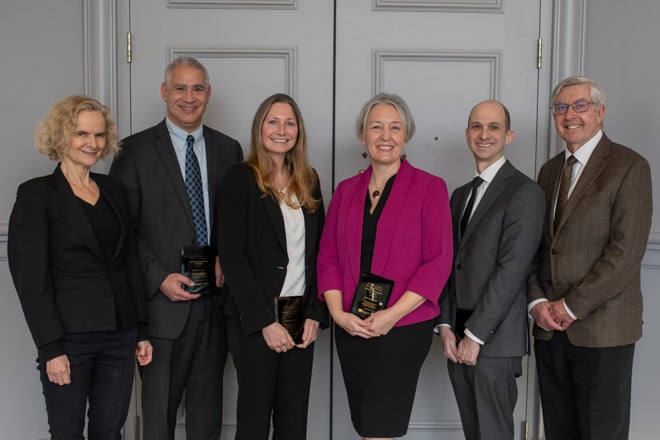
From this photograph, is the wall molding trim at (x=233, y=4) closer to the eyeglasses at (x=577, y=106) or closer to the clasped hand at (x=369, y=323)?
the eyeglasses at (x=577, y=106)

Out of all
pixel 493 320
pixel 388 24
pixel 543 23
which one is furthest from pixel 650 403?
pixel 388 24

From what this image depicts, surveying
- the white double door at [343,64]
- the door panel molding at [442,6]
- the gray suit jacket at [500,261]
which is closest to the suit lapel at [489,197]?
the gray suit jacket at [500,261]

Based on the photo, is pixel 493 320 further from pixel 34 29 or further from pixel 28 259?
pixel 34 29

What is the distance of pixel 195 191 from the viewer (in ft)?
7.70

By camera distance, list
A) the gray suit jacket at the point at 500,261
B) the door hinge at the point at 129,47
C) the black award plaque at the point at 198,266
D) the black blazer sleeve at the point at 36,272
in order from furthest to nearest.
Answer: the door hinge at the point at 129,47 < the black award plaque at the point at 198,266 < the gray suit jacket at the point at 500,261 < the black blazer sleeve at the point at 36,272

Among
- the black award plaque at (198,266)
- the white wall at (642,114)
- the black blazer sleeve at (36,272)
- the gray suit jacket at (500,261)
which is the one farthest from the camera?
the white wall at (642,114)

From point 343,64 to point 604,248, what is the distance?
1.49m

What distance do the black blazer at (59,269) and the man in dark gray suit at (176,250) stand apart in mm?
305

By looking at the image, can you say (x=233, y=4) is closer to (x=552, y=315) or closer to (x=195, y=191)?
(x=195, y=191)

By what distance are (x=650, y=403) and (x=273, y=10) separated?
2.50 m

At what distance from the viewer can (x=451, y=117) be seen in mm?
2895

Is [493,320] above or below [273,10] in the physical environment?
below

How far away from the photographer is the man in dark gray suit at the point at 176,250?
2.29 meters

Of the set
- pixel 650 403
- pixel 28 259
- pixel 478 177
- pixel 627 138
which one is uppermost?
pixel 627 138
